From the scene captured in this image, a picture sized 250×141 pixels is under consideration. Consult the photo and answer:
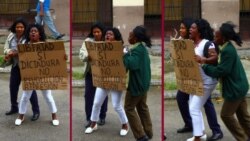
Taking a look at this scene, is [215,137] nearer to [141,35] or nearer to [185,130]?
[185,130]

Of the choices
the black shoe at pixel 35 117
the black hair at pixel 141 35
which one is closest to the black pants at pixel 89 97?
the black shoe at pixel 35 117

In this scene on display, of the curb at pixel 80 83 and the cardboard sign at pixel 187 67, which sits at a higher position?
the cardboard sign at pixel 187 67

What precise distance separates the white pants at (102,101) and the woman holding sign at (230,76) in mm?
1224

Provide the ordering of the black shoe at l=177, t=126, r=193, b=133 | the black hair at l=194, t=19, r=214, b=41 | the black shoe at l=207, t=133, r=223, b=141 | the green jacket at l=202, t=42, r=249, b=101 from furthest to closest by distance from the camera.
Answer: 1. the black shoe at l=177, t=126, r=193, b=133
2. the black shoe at l=207, t=133, r=223, b=141
3. the black hair at l=194, t=19, r=214, b=41
4. the green jacket at l=202, t=42, r=249, b=101

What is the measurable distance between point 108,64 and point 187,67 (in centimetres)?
96

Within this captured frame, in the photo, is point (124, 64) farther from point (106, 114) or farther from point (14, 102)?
point (14, 102)

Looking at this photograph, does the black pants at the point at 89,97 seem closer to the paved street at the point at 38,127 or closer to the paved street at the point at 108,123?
the paved street at the point at 108,123

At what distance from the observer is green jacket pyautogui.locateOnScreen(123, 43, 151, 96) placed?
5977 millimetres

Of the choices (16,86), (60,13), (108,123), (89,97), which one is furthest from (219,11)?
(16,86)

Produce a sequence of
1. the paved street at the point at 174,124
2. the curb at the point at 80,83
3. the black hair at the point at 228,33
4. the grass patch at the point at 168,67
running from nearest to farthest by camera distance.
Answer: the black hair at the point at 228,33 < the paved street at the point at 174,124 < the curb at the point at 80,83 < the grass patch at the point at 168,67

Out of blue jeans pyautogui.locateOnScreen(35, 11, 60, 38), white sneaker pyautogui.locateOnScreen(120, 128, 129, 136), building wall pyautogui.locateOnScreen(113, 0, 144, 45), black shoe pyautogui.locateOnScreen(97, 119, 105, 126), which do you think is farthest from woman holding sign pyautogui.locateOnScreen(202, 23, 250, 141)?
blue jeans pyautogui.locateOnScreen(35, 11, 60, 38)

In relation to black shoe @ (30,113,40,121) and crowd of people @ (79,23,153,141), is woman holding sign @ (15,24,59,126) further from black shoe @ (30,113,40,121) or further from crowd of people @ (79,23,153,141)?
crowd of people @ (79,23,153,141)

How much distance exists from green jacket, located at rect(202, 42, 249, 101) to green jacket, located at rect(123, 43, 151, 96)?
71 centimetres

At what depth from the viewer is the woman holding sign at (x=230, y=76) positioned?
568 cm
